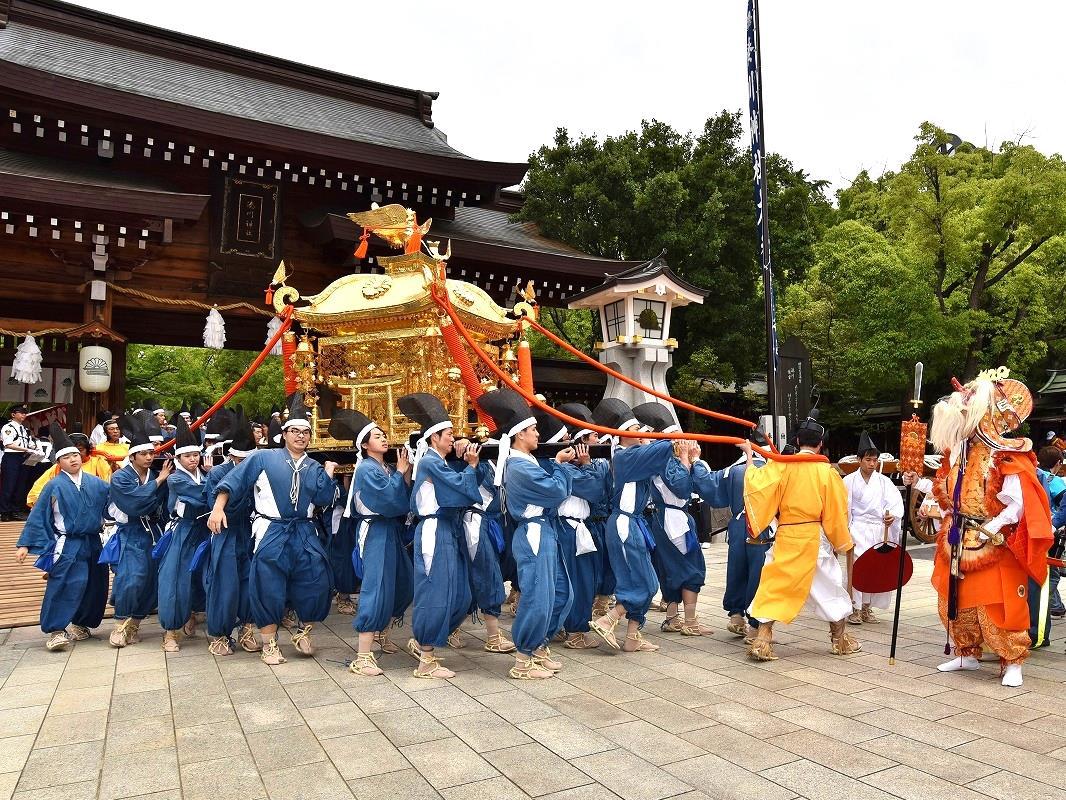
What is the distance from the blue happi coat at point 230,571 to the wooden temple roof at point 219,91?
21.6 feet

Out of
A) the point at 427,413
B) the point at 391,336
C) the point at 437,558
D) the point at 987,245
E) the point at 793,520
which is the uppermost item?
the point at 987,245

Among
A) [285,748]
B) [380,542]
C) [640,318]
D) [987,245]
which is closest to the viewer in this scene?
[285,748]

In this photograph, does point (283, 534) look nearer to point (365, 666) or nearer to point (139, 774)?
point (365, 666)

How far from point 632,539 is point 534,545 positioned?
3.17 feet

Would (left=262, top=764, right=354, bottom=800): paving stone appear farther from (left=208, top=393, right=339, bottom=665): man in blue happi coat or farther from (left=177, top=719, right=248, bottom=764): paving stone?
(left=208, top=393, right=339, bottom=665): man in blue happi coat

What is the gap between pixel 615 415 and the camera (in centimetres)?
562

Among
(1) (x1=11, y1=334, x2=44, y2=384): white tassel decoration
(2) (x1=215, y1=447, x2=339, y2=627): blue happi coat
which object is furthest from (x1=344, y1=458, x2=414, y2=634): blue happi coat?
(1) (x1=11, y1=334, x2=44, y2=384): white tassel decoration

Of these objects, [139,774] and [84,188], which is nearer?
[139,774]

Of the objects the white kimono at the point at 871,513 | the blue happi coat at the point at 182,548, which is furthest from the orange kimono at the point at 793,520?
the blue happi coat at the point at 182,548

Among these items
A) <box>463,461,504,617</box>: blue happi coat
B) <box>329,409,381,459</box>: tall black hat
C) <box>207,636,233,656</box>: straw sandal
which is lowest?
<box>207,636,233,656</box>: straw sandal

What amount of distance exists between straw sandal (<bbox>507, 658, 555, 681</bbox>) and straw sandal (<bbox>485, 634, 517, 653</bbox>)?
780 millimetres

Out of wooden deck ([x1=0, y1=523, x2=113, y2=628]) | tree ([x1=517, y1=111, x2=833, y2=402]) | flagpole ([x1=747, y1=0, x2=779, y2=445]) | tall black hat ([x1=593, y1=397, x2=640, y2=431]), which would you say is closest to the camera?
tall black hat ([x1=593, y1=397, x2=640, y2=431])

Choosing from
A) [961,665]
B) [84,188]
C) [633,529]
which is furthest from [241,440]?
[961,665]

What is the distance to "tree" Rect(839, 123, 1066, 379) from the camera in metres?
17.6
